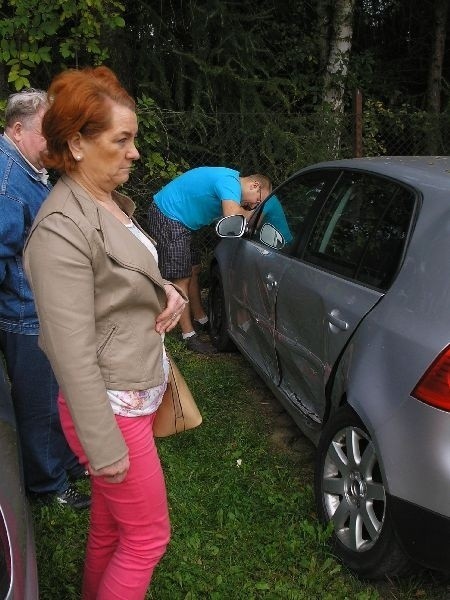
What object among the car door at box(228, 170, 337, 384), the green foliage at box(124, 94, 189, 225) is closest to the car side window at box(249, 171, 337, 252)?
the car door at box(228, 170, 337, 384)

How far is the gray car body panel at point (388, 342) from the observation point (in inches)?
80.0

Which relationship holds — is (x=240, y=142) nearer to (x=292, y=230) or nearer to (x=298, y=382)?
(x=292, y=230)

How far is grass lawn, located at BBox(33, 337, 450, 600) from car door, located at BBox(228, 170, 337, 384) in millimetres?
512

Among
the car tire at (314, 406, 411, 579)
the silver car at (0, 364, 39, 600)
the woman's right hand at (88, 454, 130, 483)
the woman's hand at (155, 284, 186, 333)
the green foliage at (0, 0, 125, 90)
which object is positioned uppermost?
the green foliage at (0, 0, 125, 90)

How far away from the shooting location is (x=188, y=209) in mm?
4770

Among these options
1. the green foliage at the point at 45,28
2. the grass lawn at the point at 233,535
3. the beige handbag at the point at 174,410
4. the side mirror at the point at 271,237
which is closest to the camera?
the beige handbag at the point at 174,410

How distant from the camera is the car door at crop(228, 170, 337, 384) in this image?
341 centimetres

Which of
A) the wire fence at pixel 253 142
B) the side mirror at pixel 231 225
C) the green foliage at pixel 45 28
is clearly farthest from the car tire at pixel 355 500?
the green foliage at pixel 45 28

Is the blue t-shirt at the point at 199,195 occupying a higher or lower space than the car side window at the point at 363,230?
lower

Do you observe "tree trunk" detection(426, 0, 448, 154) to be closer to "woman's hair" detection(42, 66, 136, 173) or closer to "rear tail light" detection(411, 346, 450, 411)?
"rear tail light" detection(411, 346, 450, 411)

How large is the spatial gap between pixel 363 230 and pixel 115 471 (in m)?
1.67

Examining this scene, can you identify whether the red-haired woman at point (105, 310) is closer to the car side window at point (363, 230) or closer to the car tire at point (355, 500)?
the car tire at point (355, 500)

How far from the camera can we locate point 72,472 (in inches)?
122

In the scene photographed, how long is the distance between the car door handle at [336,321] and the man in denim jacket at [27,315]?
3.93 feet
